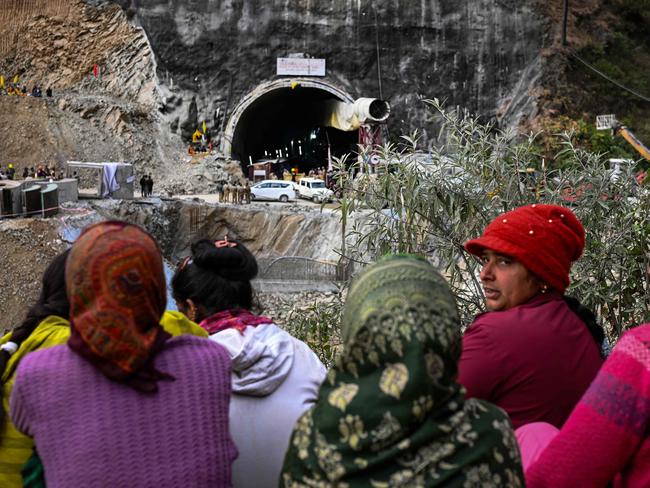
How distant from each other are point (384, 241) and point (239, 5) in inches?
1064

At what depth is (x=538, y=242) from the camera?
3.08 metres

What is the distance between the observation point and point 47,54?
32375 mm

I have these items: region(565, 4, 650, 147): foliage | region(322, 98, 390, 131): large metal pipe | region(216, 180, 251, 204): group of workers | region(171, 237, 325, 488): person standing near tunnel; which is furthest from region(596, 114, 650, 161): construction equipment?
region(171, 237, 325, 488): person standing near tunnel

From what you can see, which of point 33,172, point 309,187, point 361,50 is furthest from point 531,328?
point 361,50

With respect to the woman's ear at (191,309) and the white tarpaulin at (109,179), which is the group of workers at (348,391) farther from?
the white tarpaulin at (109,179)

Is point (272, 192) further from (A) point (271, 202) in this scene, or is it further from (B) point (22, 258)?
(B) point (22, 258)

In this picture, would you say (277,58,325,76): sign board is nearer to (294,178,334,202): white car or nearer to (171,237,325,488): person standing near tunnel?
(294,178,334,202): white car

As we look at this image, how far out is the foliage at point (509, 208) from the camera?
5.64m

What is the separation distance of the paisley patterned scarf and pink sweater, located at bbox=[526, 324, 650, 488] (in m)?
1.23

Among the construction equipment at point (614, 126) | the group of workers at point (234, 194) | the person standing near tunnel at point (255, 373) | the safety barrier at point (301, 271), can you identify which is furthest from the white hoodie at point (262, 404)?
the construction equipment at point (614, 126)

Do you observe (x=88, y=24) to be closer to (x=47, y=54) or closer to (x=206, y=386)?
(x=47, y=54)

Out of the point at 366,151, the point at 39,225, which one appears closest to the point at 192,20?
the point at 39,225

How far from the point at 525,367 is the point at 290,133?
131 ft

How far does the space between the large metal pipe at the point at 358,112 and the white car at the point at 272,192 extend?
444 centimetres
